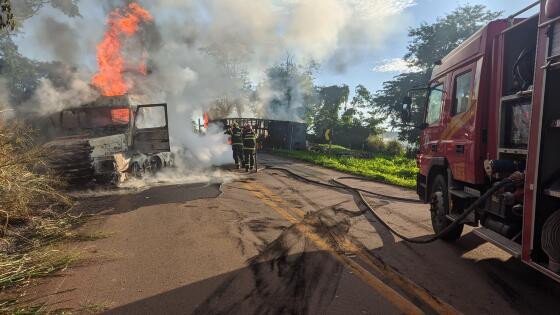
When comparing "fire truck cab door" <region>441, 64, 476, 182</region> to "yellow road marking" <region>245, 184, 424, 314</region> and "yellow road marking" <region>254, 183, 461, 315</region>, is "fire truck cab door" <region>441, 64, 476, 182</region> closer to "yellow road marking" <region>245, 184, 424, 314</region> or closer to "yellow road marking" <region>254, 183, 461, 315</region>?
"yellow road marking" <region>254, 183, 461, 315</region>

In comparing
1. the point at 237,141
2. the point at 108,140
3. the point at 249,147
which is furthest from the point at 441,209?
the point at 237,141

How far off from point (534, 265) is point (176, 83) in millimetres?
15116

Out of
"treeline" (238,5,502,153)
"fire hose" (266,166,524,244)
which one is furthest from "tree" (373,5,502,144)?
"fire hose" (266,166,524,244)

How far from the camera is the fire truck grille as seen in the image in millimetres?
3475

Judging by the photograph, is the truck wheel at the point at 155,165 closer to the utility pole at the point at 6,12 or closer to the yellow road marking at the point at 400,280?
the utility pole at the point at 6,12

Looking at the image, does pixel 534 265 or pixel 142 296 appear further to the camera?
pixel 142 296

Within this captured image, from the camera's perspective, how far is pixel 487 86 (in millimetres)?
4949

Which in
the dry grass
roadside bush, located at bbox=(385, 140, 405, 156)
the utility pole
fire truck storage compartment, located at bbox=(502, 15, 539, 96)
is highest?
the utility pole

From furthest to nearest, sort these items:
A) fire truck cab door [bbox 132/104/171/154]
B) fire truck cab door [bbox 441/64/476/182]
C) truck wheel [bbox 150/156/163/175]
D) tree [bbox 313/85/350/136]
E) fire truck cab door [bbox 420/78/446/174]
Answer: tree [bbox 313/85/350/136], truck wheel [bbox 150/156/163/175], fire truck cab door [bbox 132/104/171/154], fire truck cab door [bbox 420/78/446/174], fire truck cab door [bbox 441/64/476/182]

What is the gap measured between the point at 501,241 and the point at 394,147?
2966 cm

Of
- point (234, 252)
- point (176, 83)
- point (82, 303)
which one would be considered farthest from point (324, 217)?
point (176, 83)

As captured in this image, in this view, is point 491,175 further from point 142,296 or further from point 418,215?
point 142,296

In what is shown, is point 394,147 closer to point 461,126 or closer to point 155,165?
point 155,165

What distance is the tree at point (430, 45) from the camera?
100 feet
